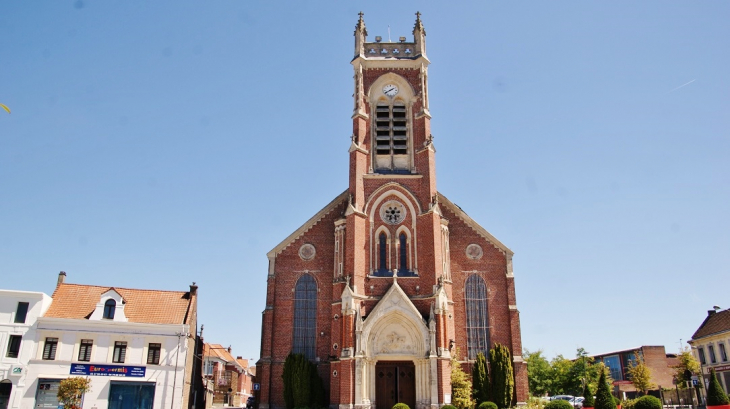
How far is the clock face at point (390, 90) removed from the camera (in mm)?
42344

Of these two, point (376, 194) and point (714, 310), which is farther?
point (714, 310)

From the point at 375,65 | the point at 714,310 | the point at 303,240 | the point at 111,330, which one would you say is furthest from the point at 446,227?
the point at 714,310

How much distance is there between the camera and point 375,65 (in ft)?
139

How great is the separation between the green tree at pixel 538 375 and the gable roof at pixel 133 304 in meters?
40.6

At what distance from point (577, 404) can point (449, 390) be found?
1969cm

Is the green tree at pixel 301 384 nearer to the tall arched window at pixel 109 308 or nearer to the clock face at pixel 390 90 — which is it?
the tall arched window at pixel 109 308

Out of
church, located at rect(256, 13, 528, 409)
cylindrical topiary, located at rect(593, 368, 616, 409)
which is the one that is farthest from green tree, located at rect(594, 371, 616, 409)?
church, located at rect(256, 13, 528, 409)

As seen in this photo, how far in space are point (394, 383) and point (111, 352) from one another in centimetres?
1677

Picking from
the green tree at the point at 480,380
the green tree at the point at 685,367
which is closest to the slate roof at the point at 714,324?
the green tree at the point at 685,367

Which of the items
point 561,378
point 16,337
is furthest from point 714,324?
point 16,337

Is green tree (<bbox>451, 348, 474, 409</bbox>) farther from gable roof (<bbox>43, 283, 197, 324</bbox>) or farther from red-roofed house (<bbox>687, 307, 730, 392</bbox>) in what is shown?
red-roofed house (<bbox>687, 307, 730, 392</bbox>)

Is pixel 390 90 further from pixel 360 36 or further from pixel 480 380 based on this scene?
pixel 480 380

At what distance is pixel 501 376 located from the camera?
34.3 m

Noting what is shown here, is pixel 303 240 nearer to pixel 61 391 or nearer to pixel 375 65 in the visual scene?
pixel 375 65
